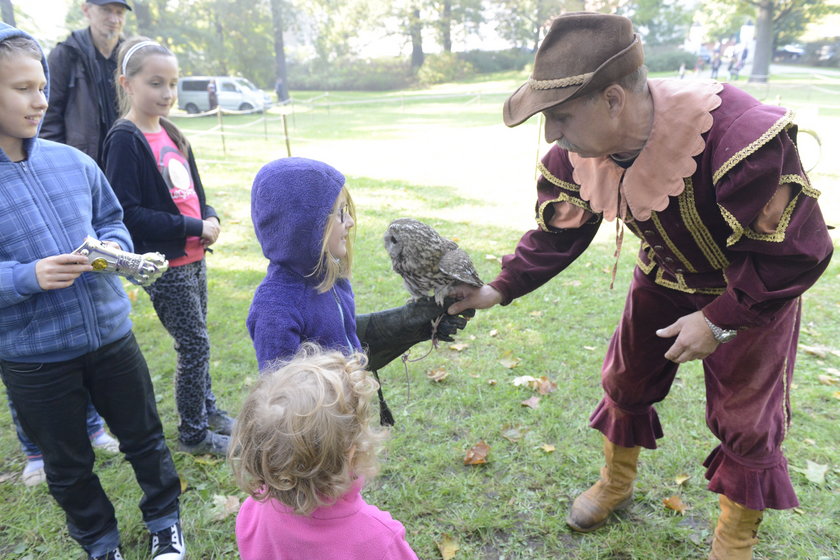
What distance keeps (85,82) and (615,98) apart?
3.18 m

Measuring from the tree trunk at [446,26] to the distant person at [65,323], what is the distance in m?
48.1

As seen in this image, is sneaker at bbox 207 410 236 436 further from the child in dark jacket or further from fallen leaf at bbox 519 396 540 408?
fallen leaf at bbox 519 396 540 408

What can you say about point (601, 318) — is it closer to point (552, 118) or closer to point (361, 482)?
point (552, 118)

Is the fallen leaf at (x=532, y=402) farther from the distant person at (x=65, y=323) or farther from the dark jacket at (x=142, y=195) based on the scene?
the dark jacket at (x=142, y=195)

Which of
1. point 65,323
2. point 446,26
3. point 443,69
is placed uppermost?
point 446,26

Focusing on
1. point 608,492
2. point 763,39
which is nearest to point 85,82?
point 608,492

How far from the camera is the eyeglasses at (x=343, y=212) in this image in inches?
84.2

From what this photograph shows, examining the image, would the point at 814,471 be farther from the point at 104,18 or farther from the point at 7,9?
the point at 7,9

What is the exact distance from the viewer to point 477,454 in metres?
3.27

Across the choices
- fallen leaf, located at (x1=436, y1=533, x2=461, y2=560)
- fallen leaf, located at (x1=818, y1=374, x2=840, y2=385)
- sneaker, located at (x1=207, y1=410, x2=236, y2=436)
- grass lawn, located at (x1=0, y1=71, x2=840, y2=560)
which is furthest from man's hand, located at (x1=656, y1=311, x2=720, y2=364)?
sneaker, located at (x1=207, y1=410, x2=236, y2=436)

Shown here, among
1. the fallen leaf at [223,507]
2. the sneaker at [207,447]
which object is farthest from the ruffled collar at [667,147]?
the sneaker at [207,447]

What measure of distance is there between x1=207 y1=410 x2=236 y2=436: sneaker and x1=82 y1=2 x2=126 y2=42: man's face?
2511mm

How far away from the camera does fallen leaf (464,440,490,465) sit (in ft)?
10.6

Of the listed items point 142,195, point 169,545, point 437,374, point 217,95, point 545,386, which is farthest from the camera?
point 217,95
